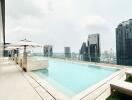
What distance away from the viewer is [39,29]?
53.9 feet

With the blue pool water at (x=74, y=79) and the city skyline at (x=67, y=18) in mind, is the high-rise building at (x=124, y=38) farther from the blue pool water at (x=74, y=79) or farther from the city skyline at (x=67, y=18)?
the blue pool water at (x=74, y=79)

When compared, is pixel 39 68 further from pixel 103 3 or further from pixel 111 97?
pixel 103 3

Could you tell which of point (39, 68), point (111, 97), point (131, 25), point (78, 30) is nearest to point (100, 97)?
point (111, 97)

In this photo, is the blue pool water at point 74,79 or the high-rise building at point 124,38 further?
the high-rise building at point 124,38

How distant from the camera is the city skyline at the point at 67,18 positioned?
24.4ft

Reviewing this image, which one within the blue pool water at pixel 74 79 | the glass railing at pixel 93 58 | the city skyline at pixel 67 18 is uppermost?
the city skyline at pixel 67 18

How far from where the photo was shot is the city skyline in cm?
744

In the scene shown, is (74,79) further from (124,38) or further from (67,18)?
(67,18)

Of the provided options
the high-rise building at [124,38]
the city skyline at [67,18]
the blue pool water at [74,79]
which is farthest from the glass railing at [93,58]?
the city skyline at [67,18]

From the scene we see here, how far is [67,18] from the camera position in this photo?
40.6 ft

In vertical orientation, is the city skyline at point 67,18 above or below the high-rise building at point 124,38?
above

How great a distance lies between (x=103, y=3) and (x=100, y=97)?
727 centimetres

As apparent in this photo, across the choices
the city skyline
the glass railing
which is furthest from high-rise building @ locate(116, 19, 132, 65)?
the glass railing

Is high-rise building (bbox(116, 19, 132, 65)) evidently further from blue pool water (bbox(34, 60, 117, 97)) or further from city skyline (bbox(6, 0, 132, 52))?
blue pool water (bbox(34, 60, 117, 97))
